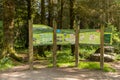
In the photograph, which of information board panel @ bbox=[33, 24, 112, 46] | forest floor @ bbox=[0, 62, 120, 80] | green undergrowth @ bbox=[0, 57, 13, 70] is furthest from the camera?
information board panel @ bbox=[33, 24, 112, 46]

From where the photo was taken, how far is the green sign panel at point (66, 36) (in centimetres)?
938

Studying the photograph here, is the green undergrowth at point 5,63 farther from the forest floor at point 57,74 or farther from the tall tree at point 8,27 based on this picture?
the tall tree at point 8,27

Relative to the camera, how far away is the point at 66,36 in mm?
10109

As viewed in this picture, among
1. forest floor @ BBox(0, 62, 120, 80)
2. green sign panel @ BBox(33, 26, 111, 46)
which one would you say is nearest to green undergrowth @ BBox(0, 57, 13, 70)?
forest floor @ BBox(0, 62, 120, 80)

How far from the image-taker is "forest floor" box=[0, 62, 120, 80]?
25.2ft

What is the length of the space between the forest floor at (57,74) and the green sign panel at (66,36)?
1277 millimetres

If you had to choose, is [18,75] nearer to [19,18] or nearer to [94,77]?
[94,77]

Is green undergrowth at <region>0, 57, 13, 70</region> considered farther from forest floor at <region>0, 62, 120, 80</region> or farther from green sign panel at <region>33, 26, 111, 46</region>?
green sign panel at <region>33, 26, 111, 46</region>

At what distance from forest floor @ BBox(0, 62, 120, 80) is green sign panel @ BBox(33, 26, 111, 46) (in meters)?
1.28

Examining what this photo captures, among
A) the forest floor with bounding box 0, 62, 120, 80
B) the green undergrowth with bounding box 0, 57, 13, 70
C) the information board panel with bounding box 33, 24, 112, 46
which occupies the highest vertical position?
the information board panel with bounding box 33, 24, 112, 46

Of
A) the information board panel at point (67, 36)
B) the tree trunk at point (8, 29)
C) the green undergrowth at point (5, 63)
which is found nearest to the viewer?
the green undergrowth at point (5, 63)

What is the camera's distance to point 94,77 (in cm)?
807

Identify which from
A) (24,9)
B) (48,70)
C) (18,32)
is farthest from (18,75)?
(18,32)

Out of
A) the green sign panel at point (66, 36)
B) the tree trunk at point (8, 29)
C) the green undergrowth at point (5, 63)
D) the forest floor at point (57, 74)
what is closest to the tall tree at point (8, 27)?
the tree trunk at point (8, 29)
